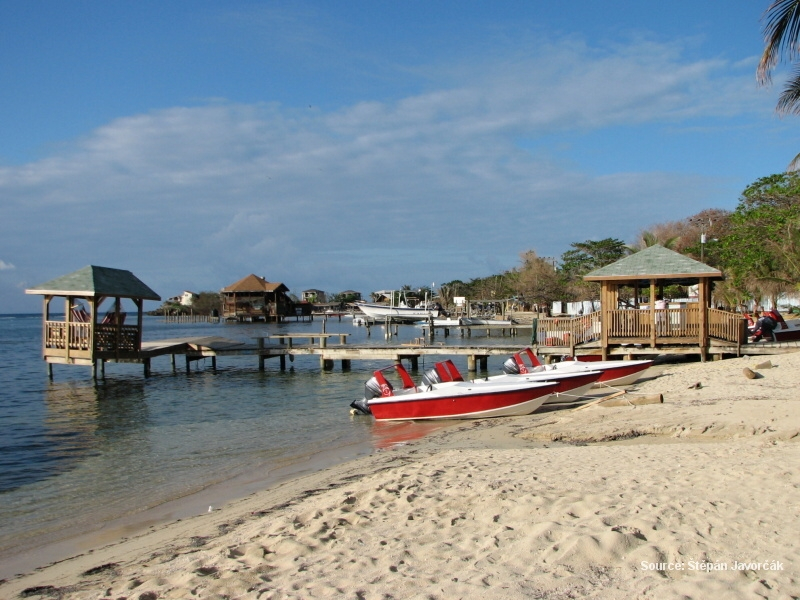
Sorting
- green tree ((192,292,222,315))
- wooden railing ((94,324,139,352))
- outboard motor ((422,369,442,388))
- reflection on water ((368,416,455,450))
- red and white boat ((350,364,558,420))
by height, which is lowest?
reflection on water ((368,416,455,450))

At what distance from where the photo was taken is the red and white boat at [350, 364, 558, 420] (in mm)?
16641

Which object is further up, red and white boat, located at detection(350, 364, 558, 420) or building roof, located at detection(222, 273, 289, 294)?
building roof, located at detection(222, 273, 289, 294)

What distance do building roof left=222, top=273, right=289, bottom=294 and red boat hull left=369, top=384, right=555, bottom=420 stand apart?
9170 centimetres

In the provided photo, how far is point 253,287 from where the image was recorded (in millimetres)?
107000

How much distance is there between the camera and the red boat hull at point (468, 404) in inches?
656

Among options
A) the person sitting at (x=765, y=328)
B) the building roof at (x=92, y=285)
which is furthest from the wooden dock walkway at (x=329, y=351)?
the person sitting at (x=765, y=328)

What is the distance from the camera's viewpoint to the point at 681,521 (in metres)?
6.36

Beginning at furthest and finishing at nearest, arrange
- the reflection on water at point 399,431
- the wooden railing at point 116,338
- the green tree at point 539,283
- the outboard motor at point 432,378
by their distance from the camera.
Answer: the green tree at point 539,283 < the wooden railing at point 116,338 < the outboard motor at point 432,378 < the reflection on water at point 399,431

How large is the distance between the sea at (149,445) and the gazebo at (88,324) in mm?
1433

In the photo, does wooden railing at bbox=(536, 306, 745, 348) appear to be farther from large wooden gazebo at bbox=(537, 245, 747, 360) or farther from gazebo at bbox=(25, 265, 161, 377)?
gazebo at bbox=(25, 265, 161, 377)

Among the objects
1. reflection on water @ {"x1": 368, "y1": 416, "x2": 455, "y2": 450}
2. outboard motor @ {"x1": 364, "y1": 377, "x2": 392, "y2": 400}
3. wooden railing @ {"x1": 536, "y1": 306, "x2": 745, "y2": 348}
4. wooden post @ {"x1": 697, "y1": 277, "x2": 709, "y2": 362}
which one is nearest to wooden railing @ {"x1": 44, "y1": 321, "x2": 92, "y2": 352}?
outboard motor @ {"x1": 364, "y1": 377, "x2": 392, "y2": 400}

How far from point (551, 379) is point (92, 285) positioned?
18923 mm

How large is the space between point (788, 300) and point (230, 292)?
80.1 m

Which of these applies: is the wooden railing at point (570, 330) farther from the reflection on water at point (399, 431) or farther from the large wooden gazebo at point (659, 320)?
the reflection on water at point (399, 431)
